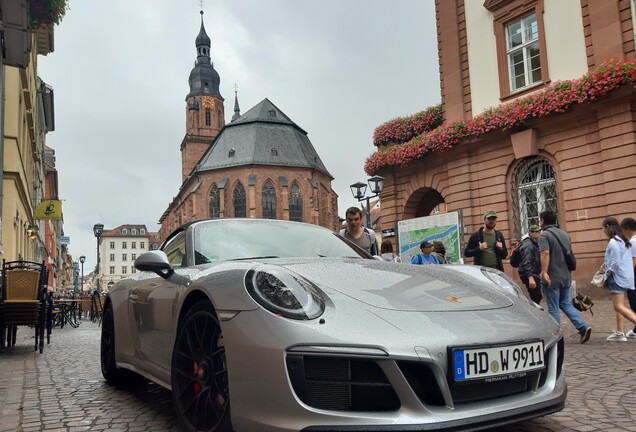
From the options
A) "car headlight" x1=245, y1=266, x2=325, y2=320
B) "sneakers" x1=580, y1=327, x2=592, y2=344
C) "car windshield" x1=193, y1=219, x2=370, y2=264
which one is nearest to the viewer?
"car headlight" x1=245, y1=266, x2=325, y2=320

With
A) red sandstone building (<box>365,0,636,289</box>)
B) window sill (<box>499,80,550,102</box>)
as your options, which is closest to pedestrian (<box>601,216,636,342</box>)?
red sandstone building (<box>365,0,636,289</box>)

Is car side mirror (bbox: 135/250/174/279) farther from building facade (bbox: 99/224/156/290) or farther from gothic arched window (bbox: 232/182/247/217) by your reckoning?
building facade (bbox: 99/224/156/290)

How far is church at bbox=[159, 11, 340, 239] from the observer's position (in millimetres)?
64062

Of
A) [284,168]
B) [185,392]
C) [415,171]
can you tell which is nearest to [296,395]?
[185,392]

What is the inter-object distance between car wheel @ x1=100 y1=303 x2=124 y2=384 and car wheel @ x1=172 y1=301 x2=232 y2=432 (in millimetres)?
1958

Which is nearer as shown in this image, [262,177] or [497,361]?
[497,361]

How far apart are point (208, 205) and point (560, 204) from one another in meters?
55.6

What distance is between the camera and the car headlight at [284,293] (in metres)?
2.42

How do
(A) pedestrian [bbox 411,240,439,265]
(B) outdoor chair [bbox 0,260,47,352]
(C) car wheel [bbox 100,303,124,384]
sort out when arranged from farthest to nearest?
(A) pedestrian [bbox 411,240,439,265] → (B) outdoor chair [bbox 0,260,47,352] → (C) car wheel [bbox 100,303,124,384]

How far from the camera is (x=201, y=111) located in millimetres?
86938

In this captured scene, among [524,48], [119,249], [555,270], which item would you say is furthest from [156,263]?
[119,249]

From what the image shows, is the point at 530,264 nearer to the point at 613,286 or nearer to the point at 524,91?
the point at 613,286

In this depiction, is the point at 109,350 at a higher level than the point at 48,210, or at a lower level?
lower

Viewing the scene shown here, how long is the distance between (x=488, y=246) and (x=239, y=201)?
57596 mm
